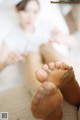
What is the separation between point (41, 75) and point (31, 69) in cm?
10

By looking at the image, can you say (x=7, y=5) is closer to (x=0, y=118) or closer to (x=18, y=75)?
(x=18, y=75)

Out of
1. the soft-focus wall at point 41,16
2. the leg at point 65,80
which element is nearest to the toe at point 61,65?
the leg at point 65,80

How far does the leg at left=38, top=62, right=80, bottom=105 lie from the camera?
1.14 m

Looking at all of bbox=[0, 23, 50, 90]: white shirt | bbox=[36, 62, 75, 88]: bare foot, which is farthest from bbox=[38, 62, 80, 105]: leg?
bbox=[0, 23, 50, 90]: white shirt

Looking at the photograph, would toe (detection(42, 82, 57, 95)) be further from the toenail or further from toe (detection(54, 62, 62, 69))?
toe (detection(54, 62, 62, 69))

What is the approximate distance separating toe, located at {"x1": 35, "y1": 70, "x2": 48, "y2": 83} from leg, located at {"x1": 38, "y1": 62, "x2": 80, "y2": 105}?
0.02 meters

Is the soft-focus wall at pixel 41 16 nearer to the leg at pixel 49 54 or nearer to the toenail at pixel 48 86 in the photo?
the leg at pixel 49 54

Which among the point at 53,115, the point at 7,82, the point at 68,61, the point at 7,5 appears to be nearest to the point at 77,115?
the point at 53,115

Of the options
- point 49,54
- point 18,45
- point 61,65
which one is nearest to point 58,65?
point 61,65

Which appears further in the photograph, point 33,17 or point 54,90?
point 33,17

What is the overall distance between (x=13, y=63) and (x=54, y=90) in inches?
11.6

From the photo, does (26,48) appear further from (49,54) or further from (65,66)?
(65,66)

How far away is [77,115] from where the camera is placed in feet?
3.84

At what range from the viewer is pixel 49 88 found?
1088 mm
